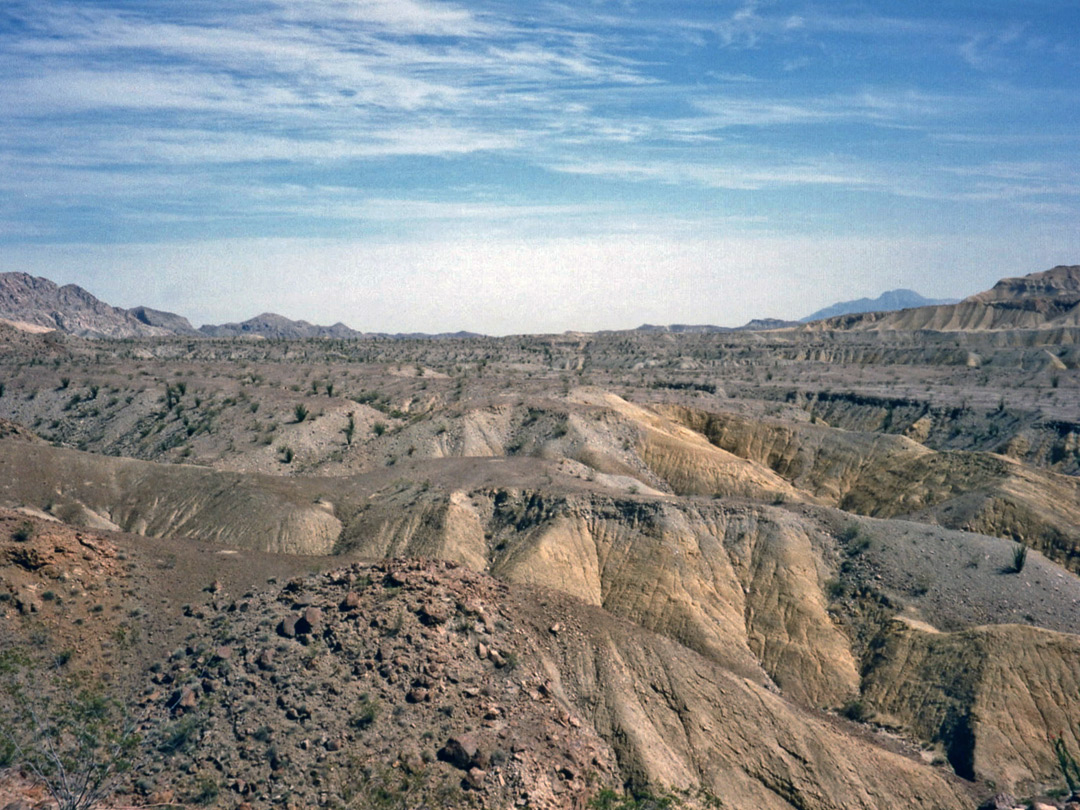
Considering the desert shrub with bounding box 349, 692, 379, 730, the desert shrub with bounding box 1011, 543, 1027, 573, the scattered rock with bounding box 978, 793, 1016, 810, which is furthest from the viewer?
the desert shrub with bounding box 1011, 543, 1027, 573

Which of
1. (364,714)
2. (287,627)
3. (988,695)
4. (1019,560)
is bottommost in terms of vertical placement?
(988,695)

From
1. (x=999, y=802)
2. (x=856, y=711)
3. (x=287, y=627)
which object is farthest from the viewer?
(x=856, y=711)

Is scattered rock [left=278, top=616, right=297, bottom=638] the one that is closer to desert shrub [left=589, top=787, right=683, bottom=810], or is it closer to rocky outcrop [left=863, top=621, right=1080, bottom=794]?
desert shrub [left=589, top=787, right=683, bottom=810]

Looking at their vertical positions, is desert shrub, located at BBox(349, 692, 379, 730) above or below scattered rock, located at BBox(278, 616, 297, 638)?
below

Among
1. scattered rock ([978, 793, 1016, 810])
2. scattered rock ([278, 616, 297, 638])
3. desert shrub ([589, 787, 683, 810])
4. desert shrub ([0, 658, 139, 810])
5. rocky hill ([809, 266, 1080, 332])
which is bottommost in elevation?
scattered rock ([978, 793, 1016, 810])

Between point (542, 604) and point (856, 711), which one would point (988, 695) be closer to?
point (856, 711)

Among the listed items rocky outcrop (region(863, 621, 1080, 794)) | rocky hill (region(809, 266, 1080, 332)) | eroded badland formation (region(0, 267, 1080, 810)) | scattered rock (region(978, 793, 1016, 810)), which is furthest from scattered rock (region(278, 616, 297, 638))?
rocky hill (region(809, 266, 1080, 332))

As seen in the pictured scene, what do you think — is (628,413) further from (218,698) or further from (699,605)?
(218,698)

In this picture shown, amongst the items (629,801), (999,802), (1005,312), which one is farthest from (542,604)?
(1005,312)

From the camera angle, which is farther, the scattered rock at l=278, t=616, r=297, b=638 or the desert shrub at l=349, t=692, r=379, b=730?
the scattered rock at l=278, t=616, r=297, b=638

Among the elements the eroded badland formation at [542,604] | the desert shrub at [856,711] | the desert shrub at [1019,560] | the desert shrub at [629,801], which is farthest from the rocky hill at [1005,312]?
the desert shrub at [629,801]

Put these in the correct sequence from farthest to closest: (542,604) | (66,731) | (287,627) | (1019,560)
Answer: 1. (1019,560)
2. (542,604)
3. (287,627)
4. (66,731)
